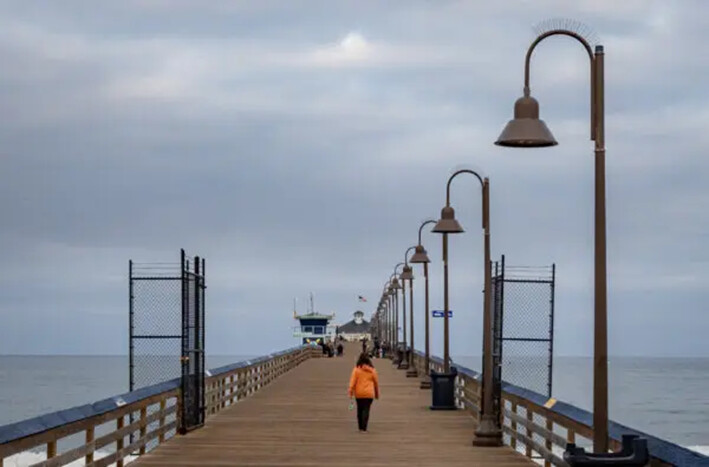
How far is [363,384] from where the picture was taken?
981 inches

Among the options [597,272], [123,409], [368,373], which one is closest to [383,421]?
[368,373]

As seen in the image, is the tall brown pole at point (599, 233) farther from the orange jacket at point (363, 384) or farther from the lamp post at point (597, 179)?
the orange jacket at point (363, 384)

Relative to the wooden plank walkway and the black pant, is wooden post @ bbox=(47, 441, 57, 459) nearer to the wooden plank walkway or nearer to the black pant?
the wooden plank walkway

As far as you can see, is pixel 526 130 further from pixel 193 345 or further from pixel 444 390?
pixel 444 390

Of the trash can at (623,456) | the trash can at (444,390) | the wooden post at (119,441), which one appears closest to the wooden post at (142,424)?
the wooden post at (119,441)

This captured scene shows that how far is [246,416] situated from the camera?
1120 inches

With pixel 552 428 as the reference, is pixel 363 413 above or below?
below

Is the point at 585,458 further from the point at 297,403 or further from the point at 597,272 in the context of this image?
the point at 297,403

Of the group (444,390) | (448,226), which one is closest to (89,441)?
(448,226)

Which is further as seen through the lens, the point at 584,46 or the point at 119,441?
the point at 119,441

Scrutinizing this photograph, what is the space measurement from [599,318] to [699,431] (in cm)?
9916

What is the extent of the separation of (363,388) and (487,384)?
3.78 meters

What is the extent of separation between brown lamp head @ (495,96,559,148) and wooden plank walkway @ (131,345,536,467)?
648 cm

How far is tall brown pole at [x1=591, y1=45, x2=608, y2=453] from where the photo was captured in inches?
515
